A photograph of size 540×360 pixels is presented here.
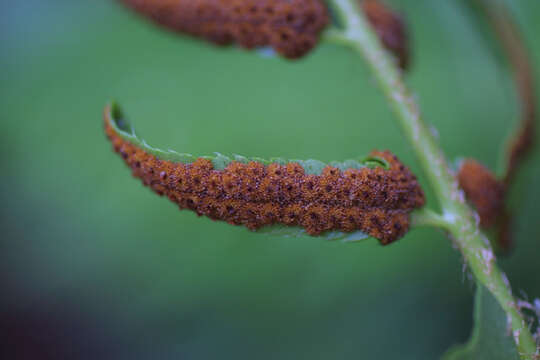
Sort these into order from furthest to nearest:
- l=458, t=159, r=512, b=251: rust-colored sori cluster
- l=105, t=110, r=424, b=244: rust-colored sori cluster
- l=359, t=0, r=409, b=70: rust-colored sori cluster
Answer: l=359, t=0, r=409, b=70: rust-colored sori cluster < l=458, t=159, r=512, b=251: rust-colored sori cluster < l=105, t=110, r=424, b=244: rust-colored sori cluster

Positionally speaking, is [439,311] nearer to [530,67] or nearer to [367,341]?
[367,341]

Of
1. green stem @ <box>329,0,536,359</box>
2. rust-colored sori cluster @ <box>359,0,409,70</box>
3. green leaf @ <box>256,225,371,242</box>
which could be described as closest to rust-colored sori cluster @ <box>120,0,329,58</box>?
green stem @ <box>329,0,536,359</box>

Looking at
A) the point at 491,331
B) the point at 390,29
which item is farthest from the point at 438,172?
the point at 390,29

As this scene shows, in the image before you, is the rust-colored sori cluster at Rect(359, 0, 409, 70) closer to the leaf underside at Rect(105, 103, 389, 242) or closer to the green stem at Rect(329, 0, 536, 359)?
the green stem at Rect(329, 0, 536, 359)

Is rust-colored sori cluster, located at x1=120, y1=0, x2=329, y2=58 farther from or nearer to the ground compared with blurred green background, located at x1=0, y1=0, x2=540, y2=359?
farther from the ground

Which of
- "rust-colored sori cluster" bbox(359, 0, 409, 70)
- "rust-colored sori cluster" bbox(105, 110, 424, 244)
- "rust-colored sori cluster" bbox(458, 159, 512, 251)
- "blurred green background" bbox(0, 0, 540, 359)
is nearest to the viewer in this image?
"rust-colored sori cluster" bbox(105, 110, 424, 244)
